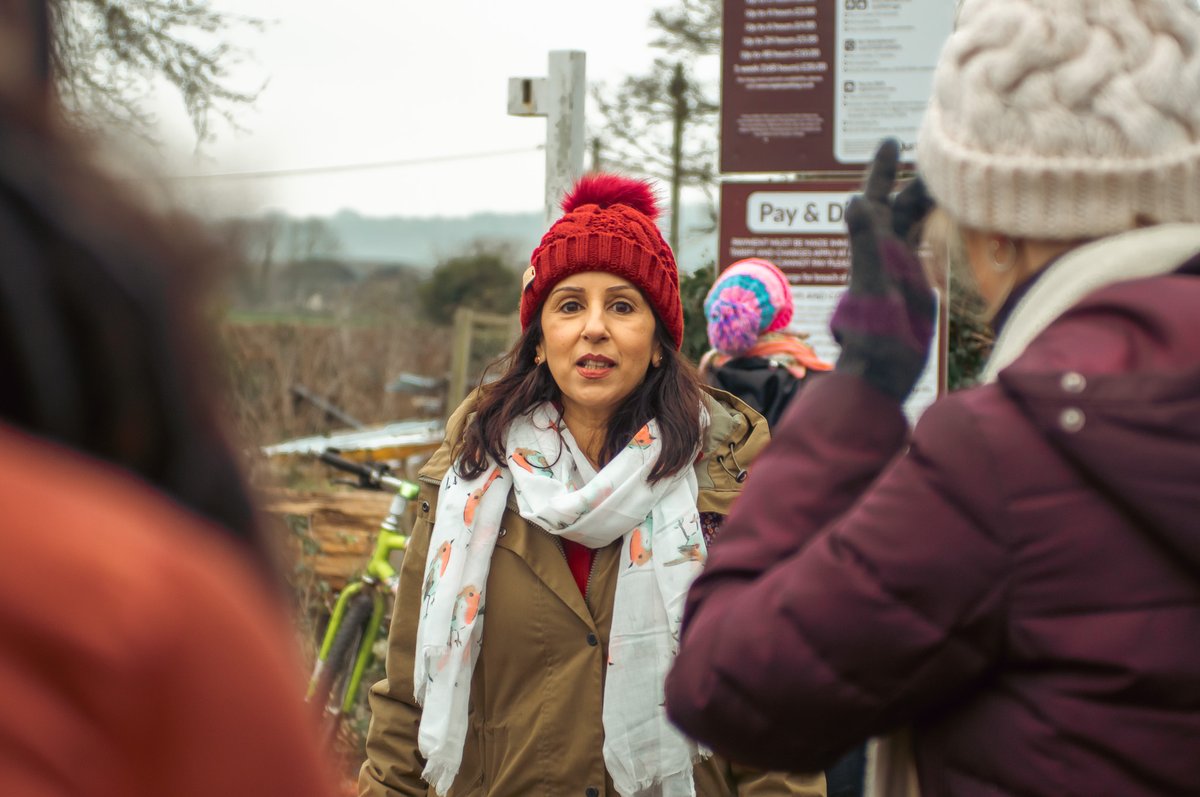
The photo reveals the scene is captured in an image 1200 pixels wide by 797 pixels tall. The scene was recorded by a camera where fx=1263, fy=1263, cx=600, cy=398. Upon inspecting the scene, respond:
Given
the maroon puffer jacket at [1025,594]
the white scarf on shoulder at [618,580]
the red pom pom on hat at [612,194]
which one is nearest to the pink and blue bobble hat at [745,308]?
the red pom pom on hat at [612,194]

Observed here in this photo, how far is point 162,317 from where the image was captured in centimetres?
77


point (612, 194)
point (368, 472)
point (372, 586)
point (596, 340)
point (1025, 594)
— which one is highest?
point (612, 194)

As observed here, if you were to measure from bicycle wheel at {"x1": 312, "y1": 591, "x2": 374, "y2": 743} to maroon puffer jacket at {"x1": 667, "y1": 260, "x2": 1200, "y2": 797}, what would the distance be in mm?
4925

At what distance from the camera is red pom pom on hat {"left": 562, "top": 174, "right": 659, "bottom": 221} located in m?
3.47

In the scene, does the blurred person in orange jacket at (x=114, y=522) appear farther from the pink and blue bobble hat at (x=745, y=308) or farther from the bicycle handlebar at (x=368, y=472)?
the bicycle handlebar at (x=368, y=472)

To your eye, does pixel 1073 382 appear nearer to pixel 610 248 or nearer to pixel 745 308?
pixel 610 248

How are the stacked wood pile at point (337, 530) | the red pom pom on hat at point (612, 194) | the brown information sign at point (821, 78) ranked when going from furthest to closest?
the stacked wood pile at point (337, 530), the brown information sign at point (821, 78), the red pom pom on hat at point (612, 194)

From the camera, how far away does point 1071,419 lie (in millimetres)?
1281

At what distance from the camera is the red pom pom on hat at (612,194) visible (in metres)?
3.47

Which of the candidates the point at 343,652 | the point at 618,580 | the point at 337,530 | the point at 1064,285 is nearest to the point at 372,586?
the point at 343,652

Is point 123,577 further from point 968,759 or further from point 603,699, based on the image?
point 603,699

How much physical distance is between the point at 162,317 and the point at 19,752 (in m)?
0.26

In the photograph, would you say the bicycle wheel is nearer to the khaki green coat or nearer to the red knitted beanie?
the khaki green coat

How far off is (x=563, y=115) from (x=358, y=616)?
267 centimetres
